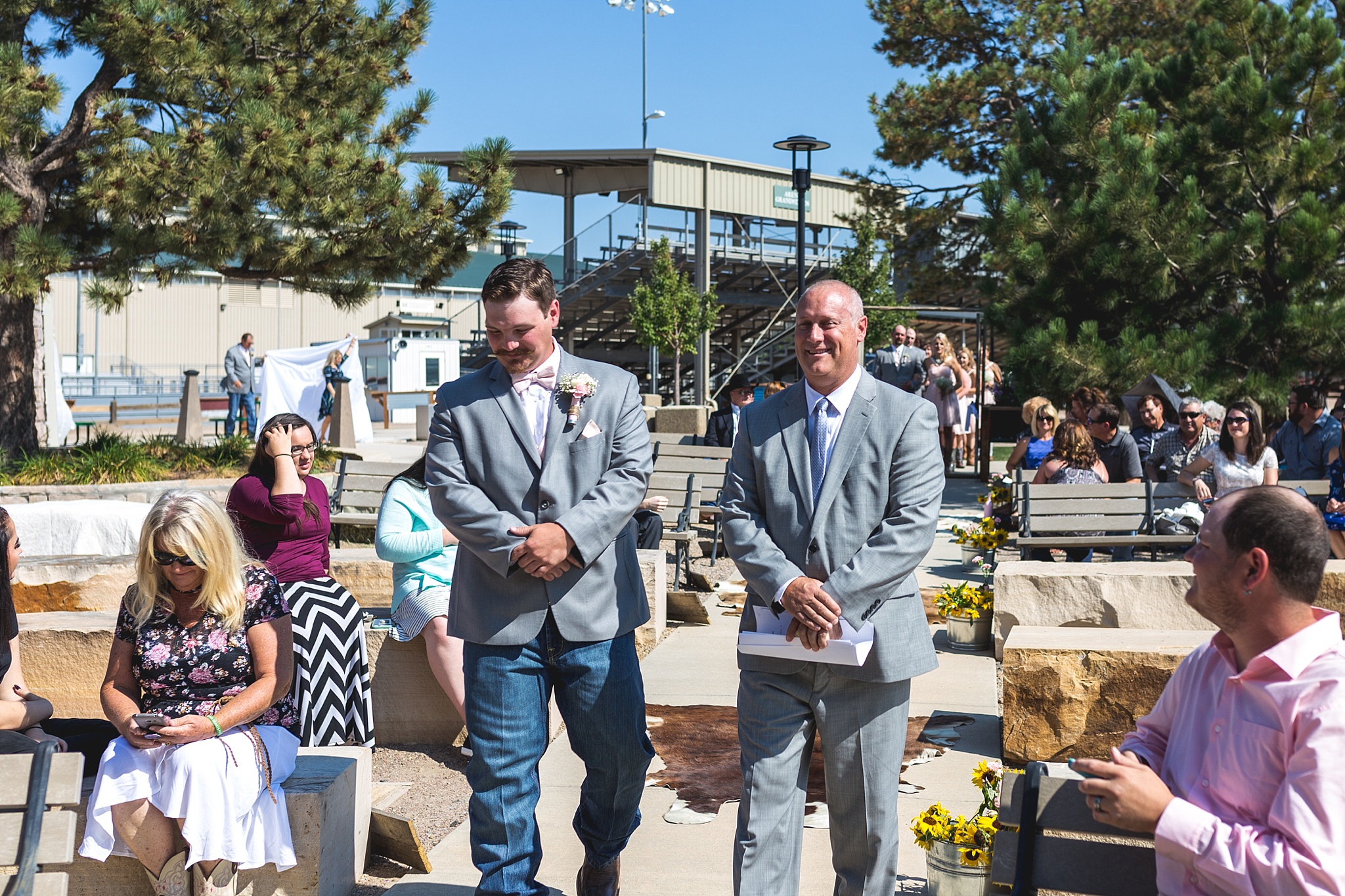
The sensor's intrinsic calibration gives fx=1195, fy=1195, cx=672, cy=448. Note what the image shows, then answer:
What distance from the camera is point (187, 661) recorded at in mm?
3451

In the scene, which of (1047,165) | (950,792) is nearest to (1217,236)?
(1047,165)

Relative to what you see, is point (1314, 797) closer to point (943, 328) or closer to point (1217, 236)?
point (1217, 236)

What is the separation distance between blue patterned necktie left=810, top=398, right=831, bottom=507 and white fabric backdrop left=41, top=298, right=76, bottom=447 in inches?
541

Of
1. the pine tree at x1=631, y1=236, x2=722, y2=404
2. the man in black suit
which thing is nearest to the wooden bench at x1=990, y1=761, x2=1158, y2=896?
the man in black suit

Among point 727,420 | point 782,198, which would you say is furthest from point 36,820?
point 782,198

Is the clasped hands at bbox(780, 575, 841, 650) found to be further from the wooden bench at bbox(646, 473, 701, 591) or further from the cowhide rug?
the wooden bench at bbox(646, 473, 701, 591)

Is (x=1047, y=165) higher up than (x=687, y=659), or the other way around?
(x=1047, y=165)

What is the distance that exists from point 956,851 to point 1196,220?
11383 mm

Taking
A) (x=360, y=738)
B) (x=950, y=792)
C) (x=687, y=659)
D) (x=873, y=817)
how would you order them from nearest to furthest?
(x=873, y=817), (x=950, y=792), (x=360, y=738), (x=687, y=659)

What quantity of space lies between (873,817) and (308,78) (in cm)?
1288

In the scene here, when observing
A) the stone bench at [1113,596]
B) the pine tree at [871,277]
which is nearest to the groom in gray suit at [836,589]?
the stone bench at [1113,596]

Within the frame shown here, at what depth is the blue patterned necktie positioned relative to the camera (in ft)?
10.6

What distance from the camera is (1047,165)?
14.7m

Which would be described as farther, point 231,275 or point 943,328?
point 943,328
